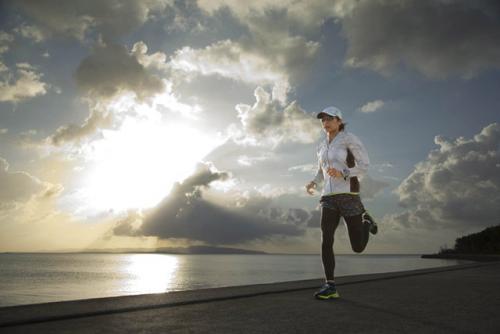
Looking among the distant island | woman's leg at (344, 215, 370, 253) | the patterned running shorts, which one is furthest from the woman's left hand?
the distant island

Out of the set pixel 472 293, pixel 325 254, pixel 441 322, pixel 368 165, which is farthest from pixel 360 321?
pixel 472 293

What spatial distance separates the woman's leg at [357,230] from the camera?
20.2 feet

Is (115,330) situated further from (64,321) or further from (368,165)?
(368,165)

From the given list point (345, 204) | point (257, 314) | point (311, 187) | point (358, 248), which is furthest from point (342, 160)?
point (257, 314)

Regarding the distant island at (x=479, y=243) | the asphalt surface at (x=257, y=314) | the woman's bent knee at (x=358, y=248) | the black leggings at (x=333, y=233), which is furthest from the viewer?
the distant island at (x=479, y=243)

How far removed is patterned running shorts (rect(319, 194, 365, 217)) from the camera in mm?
6210

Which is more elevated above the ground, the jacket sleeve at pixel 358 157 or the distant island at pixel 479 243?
the distant island at pixel 479 243

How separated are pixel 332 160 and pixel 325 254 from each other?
1344mm

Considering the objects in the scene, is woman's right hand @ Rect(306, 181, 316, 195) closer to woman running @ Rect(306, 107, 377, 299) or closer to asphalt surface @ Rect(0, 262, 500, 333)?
woman running @ Rect(306, 107, 377, 299)

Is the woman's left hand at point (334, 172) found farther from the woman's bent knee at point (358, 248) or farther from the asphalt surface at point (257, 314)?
the asphalt surface at point (257, 314)

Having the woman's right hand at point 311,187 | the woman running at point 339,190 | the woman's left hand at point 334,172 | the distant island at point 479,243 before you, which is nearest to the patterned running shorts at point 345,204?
the woman running at point 339,190

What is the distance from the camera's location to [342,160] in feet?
20.7

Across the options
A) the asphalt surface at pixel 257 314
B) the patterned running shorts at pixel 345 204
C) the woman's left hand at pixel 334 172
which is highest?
the woman's left hand at pixel 334 172

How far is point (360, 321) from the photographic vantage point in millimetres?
4320
